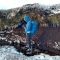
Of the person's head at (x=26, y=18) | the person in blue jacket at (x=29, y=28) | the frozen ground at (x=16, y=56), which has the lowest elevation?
the frozen ground at (x=16, y=56)

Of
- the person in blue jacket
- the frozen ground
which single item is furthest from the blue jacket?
the frozen ground

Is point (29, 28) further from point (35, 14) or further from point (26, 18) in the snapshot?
point (35, 14)

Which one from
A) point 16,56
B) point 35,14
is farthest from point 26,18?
point 16,56

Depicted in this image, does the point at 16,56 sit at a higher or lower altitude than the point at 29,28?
lower

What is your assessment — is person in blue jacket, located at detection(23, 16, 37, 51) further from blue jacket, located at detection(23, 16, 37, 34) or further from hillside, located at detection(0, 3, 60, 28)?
hillside, located at detection(0, 3, 60, 28)

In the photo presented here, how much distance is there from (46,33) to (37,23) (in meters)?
0.35

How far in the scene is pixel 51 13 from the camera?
230 inches

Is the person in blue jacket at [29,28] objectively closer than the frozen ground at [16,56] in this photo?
No

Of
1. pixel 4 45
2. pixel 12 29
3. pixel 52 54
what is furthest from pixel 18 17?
pixel 52 54

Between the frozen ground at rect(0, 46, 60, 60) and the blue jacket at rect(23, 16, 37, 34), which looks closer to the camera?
the frozen ground at rect(0, 46, 60, 60)

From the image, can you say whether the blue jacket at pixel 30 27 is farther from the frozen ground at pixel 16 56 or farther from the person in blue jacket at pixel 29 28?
the frozen ground at pixel 16 56

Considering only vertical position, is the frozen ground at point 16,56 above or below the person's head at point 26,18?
below

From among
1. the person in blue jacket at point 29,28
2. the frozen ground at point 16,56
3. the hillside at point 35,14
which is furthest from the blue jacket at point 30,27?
the frozen ground at point 16,56

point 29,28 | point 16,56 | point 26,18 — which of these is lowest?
point 16,56
